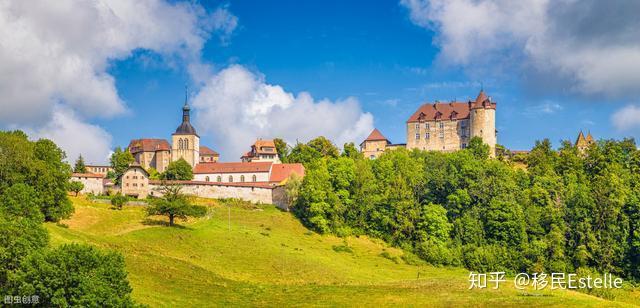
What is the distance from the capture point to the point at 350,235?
8669 cm

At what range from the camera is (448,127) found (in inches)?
5133

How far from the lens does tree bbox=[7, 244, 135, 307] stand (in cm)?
3756

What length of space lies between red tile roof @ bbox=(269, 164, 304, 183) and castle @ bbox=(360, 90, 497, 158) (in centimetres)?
3127

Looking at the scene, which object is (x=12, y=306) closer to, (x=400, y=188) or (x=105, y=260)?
(x=105, y=260)

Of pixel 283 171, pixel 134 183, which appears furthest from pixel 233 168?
pixel 134 183

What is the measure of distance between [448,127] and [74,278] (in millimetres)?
100927

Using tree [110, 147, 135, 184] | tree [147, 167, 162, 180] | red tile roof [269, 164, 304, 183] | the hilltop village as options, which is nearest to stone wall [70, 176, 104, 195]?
the hilltop village

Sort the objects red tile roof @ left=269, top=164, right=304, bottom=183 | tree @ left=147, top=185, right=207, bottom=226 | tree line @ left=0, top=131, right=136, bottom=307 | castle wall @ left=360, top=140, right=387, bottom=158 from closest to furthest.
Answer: tree line @ left=0, top=131, right=136, bottom=307 → tree @ left=147, top=185, right=207, bottom=226 → red tile roof @ left=269, top=164, right=304, bottom=183 → castle wall @ left=360, top=140, right=387, bottom=158

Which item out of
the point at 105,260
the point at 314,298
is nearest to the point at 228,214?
the point at 314,298

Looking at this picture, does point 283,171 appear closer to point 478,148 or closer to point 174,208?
point 478,148

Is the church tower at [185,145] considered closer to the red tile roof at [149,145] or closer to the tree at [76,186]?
the red tile roof at [149,145]

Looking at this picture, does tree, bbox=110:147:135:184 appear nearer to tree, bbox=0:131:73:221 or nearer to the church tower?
the church tower

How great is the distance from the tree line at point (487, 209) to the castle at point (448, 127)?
23275mm

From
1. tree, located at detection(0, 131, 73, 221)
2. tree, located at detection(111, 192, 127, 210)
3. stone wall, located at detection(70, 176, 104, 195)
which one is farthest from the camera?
stone wall, located at detection(70, 176, 104, 195)
